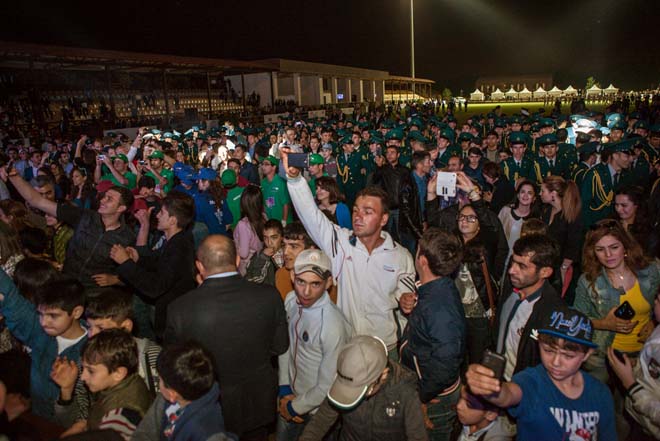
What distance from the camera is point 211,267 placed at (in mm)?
2775

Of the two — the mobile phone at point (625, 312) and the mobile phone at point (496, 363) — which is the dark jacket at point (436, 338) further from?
the mobile phone at point (625, 312)

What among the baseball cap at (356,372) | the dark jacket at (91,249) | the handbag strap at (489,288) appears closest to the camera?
the baseball cap at (356,372)

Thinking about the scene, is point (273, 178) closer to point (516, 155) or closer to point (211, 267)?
point (211, 267)

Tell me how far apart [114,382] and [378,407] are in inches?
62.0

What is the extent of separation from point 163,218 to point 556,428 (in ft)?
11.3

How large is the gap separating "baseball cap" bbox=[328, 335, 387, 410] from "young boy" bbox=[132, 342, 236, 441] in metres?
0.62

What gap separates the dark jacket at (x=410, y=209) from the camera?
677 centimetres

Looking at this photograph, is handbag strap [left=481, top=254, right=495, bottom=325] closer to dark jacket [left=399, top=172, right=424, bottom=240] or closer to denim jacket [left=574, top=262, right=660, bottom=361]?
denim jacket [left=574, top=262, right=660, bottom=361]

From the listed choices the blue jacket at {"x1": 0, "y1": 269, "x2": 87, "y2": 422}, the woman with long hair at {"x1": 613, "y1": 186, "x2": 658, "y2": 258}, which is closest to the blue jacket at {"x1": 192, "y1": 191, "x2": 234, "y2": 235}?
the blue jacket at {"x1": 0, "y1": 269, "x2": 87, "y2": 422}

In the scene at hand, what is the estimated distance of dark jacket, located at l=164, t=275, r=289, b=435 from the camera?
8.82ft

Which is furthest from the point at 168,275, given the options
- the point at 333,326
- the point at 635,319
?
the point at 635,319

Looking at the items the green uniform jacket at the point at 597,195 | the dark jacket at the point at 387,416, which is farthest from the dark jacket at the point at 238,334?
the green uniform jacket at the point at 597,195

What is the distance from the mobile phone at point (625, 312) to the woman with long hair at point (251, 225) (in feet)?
11.4

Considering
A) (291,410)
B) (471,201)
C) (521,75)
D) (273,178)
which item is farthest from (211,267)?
(521,75)
